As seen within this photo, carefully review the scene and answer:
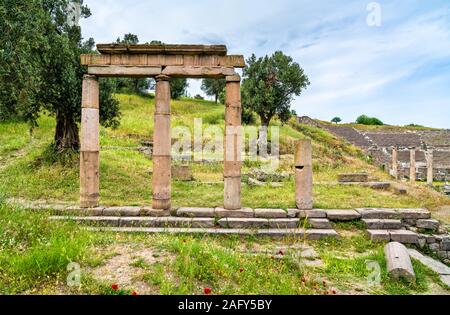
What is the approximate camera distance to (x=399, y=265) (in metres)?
5.91

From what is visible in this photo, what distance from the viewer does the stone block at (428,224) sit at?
865cm

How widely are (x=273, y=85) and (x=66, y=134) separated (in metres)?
16.7

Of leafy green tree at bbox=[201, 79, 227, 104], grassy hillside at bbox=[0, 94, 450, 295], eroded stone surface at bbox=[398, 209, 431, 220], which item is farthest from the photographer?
leafy green tree at bbox=[201, 79, 227, 104]

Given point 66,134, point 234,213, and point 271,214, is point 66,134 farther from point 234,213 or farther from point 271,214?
point 271,214

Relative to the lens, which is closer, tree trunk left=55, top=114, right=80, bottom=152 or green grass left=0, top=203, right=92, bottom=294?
green grass left=0, top=203, right=92, bottom=294

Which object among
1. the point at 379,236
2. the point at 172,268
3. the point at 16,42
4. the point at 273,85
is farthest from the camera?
the point at 273,85

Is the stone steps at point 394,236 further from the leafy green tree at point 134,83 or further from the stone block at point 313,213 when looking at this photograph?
the leafy green tree at point 134,83

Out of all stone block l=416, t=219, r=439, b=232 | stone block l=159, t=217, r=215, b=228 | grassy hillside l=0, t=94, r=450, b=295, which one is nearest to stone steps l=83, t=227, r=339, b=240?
grassy hillside l=0, t=94, r=450, b=295

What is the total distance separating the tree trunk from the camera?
1505cm

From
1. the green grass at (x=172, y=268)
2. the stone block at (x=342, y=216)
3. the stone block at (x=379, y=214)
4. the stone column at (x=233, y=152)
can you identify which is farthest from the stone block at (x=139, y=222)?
the stone block at (x=379, y=214)

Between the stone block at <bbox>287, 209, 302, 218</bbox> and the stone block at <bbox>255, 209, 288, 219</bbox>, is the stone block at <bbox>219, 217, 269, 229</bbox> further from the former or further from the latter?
the stone block at <bbox>287, 209, 302, 218</bbox>

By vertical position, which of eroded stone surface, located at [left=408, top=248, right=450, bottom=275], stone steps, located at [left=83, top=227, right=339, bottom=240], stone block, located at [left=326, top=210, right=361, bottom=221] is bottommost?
eroded stone surface, located at [left=408, top=248, right=450, bottom=275]

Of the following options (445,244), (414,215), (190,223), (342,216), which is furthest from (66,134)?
(445,244)

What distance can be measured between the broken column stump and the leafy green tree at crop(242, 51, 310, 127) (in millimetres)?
19973
